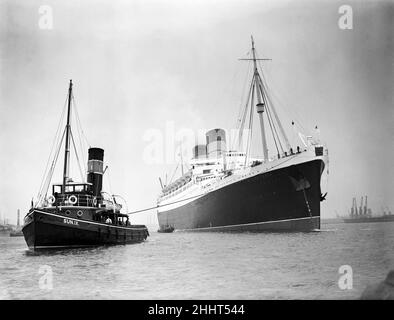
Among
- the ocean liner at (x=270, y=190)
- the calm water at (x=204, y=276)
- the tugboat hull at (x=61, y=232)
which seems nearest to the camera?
the calm water at (x=204, y=276)

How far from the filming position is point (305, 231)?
1914cm

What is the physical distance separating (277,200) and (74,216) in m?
11.0

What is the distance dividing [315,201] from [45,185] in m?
13.8

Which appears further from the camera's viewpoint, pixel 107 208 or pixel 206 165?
pixel 206 165

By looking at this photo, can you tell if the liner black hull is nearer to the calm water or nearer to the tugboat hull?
the calm water

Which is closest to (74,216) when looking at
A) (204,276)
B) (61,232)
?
(61,232)

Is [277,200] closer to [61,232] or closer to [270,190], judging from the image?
[270,190]

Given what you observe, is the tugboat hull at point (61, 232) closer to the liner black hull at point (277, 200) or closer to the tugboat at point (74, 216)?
the tugboat at point (74, 216)

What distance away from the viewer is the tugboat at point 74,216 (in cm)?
1266

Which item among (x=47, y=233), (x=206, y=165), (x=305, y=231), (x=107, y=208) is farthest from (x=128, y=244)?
(x=206, y=165)

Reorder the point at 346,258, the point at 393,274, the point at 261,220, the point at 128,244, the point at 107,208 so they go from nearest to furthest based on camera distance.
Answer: the point at 393,274
the point at 346,258
the point at 107,208
the point at 128,244
the point at 261,220

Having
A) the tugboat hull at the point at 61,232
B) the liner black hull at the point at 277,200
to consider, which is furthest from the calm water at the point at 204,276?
the liner black hull at the point at 277,200
